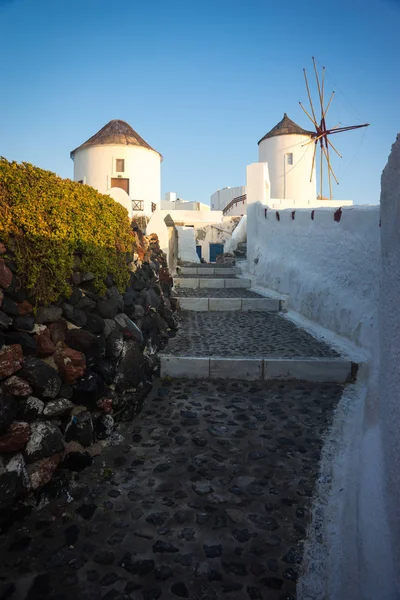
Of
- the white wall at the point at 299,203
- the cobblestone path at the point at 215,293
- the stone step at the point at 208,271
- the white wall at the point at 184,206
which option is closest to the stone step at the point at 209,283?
the cobblestone path at the point at 215,293

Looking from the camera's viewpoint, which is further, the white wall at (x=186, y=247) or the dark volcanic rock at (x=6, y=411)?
the white wall at (x=186, y=247)

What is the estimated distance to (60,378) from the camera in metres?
2.94

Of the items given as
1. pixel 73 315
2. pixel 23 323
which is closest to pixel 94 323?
pixel 73 315

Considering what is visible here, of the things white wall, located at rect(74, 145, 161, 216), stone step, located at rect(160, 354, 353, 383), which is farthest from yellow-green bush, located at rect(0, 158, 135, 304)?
white wall, located at rect(74, 145, 161, 216)

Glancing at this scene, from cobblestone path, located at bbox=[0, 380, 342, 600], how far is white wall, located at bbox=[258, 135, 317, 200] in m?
26.9

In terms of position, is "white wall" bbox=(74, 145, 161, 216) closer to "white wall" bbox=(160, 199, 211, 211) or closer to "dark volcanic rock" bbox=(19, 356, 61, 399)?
"white wall" bbox=(160, 199, 211, 211)

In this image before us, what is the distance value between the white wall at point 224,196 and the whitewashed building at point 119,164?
37.5ft

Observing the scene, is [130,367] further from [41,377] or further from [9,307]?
[9,307]

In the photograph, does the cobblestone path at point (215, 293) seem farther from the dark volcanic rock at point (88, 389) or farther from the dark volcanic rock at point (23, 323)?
the dark volcanic rock at point (23, 323)

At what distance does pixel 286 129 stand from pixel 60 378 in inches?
1195

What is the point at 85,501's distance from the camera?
8.41 ft

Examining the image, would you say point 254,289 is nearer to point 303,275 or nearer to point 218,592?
point 303,275

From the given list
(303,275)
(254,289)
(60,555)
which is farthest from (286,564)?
(254,289)

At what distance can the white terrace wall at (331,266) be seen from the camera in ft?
16.8
